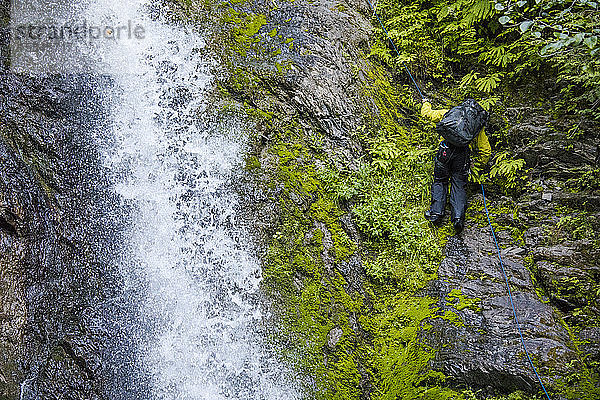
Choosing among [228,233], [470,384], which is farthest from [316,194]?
[470,384]

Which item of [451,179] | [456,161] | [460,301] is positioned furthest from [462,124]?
[460,301]

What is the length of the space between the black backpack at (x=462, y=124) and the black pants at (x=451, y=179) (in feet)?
0.95

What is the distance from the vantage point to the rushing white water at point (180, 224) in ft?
19.7

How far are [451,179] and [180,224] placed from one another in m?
4.43

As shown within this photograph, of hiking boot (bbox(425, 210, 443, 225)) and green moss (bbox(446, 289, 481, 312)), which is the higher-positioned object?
hiking boot (bbox(425, 210, 443, 225))

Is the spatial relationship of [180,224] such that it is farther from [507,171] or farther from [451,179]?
[507,171]

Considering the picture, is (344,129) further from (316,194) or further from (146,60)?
(146,60)

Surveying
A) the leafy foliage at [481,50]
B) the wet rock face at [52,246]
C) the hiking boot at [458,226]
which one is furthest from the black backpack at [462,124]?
the wet rock face at [52,246]

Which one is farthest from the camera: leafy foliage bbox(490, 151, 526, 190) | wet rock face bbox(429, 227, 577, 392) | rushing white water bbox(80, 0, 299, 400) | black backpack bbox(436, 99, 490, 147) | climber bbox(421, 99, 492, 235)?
leafy foliage bbox(490, 151, 526, 190)

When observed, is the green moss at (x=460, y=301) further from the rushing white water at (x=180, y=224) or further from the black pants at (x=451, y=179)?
the rushing white water at (x=180, y=224)

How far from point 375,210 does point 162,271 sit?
349cm

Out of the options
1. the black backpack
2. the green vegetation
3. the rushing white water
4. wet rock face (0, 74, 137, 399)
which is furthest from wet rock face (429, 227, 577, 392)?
wet rock face (0, 74, 137, 399)

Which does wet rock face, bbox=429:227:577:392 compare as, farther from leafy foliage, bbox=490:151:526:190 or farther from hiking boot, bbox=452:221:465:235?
leafy foliage, bbox=490:151:526:190

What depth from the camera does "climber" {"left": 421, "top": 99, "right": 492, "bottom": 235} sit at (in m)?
6.39
